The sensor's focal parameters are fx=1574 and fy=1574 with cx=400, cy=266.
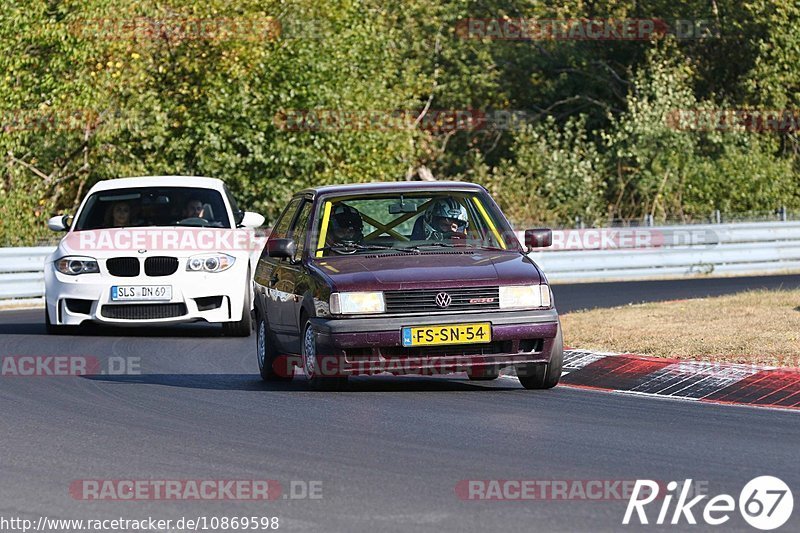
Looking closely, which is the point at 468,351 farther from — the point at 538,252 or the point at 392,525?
the point at 538,252

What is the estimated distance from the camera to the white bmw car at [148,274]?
16297 mm

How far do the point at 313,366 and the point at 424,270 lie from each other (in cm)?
105

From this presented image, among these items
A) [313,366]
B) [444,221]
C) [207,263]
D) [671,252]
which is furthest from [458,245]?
[671,252]

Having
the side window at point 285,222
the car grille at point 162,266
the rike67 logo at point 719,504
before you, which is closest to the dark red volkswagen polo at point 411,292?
the side window at point 285,222

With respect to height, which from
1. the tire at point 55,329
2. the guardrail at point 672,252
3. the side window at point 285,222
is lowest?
the guardrail at point 672,252

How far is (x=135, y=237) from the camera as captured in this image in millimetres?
16703

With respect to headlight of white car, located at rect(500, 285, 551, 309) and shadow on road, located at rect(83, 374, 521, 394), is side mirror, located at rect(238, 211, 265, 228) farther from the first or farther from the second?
headlight of white car, located at rect(500, 285, 551, 309)

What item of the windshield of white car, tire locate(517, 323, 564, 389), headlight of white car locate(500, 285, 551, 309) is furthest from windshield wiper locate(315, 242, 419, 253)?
the windshield of white car

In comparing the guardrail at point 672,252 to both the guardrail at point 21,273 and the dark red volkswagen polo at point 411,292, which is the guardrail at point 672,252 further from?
the dark red volkswagen polo at point 411,292

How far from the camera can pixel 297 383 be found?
1242 cm

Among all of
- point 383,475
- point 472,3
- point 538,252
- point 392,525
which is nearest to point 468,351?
point 383,475

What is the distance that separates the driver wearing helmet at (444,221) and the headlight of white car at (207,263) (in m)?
4.80

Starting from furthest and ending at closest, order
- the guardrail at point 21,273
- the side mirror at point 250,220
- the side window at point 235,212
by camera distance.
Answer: the guardrail at point 21,273 → the side window at point 235,212 → the side mirror at point 250,220

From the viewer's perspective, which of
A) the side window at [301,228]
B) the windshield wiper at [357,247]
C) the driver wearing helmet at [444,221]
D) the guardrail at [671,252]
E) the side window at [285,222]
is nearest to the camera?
the windshield wiper at [357,247]
